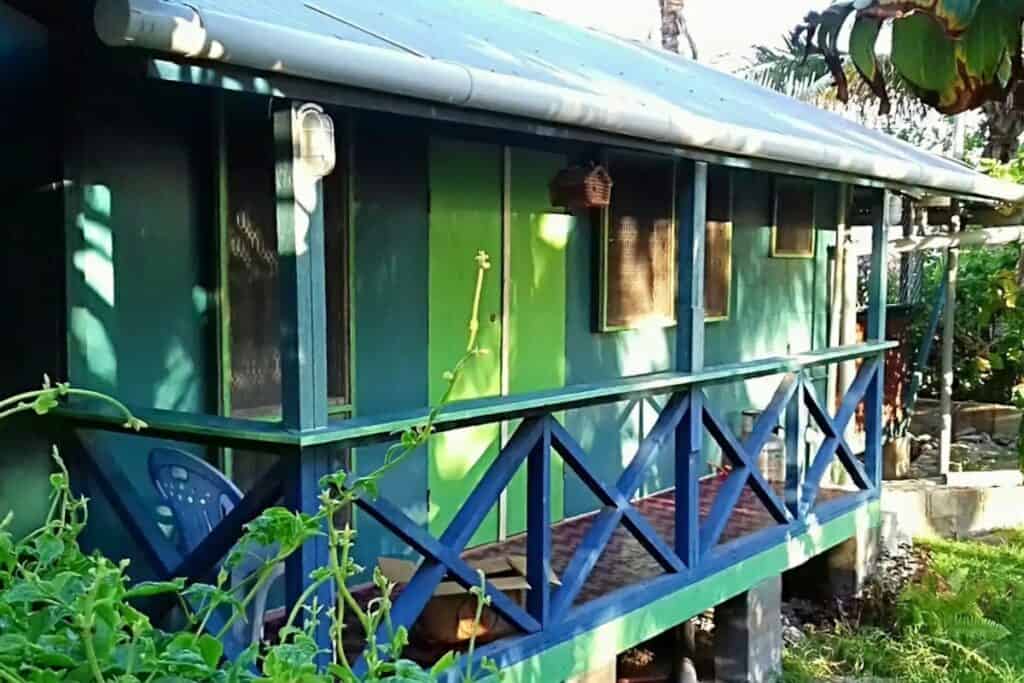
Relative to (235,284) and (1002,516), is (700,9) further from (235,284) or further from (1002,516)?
(235,284)

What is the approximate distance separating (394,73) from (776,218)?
5805 mm

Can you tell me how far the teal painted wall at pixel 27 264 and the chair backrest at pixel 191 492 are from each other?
0.46 m

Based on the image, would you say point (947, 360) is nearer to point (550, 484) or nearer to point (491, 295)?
point (491, 295)

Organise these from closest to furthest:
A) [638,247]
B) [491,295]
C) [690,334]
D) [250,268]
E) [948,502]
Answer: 1. [250,268]
2. [690,334]
3. [491,295]
4. [638,247]
5. [948,502]

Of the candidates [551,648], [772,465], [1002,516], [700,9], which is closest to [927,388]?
[1002,516]

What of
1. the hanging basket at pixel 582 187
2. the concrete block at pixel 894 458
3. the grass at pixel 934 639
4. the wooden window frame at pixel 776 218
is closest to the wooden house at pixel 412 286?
the hanging basket at pixel 582 187

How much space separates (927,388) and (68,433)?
42.7 ft

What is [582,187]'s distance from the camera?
543cm

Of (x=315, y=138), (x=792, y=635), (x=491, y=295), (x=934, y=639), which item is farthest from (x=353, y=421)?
(x=934, y=639)

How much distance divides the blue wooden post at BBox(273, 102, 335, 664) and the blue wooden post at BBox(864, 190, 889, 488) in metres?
4.99

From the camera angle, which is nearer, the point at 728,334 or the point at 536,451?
the point at 536,451

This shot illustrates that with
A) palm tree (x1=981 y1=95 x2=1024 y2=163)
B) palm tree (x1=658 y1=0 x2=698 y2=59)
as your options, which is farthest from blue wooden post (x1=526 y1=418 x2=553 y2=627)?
palm tree (x1=658 y1=0 x2=698 y2=59)

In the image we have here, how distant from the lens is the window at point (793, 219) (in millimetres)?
8578

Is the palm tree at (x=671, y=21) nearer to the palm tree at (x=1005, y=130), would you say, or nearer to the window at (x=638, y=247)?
the palm tree at (x=1005, y=130)
